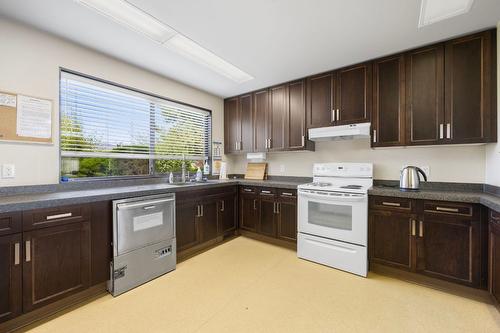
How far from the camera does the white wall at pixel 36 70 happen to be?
6.45 ft

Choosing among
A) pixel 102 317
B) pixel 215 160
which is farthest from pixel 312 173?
pixel 102 317

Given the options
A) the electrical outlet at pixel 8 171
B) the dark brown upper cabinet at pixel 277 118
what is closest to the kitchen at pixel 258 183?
the electrical outlet at pixel 8 171

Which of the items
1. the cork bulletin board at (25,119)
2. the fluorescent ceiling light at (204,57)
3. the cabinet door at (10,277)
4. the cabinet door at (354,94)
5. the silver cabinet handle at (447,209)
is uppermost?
the fluorescent ceiling light at (204,57)

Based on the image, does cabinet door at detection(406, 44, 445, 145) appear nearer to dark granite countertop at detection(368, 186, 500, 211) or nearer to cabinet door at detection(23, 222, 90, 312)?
dark granite countertop at detection(368, 186, 500, 211)

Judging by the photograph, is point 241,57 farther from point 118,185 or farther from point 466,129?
point 466,129

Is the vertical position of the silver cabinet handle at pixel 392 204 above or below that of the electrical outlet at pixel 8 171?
below

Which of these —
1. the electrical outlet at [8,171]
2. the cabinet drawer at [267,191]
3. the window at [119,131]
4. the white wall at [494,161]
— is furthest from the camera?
the cabinet drawer at [267,191]

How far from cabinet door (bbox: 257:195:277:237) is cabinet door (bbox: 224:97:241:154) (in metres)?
1.26

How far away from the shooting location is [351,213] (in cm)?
253

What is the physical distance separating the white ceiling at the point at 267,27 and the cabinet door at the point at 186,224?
188cm

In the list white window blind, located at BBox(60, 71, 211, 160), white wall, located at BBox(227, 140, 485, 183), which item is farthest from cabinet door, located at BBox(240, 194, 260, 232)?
white window blind, located at BBox(60, 71, 211, 160)

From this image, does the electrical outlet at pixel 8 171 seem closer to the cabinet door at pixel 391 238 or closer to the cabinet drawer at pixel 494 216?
the cabinet door at pixel 391 238

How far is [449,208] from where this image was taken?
2086 mm

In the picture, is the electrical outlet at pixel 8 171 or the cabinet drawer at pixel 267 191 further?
the cabinet drawer at pixel 267 191
